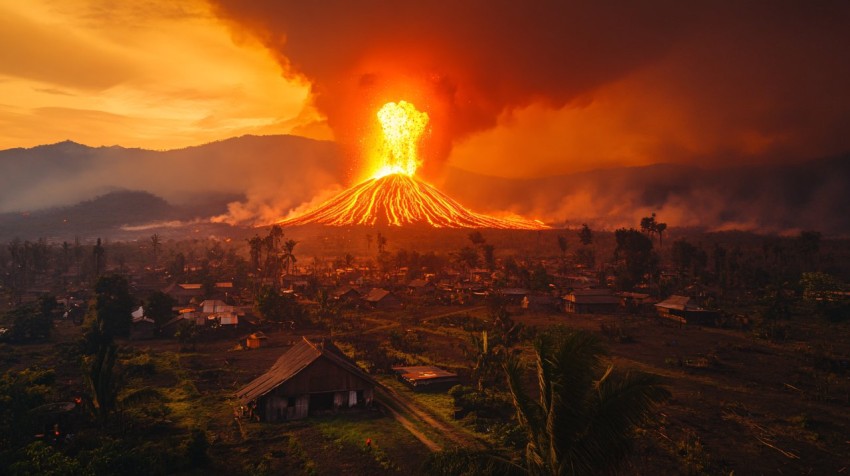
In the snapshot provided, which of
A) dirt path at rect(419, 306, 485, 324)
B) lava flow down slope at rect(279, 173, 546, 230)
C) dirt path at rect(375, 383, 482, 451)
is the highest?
lava flow down slope at rect(279, 173, 546, 230)

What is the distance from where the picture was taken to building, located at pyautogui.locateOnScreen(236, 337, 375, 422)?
2745 centimetres

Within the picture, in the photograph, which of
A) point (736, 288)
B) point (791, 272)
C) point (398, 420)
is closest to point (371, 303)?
point (398, 420)

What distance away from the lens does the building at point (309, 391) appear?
27453 mm

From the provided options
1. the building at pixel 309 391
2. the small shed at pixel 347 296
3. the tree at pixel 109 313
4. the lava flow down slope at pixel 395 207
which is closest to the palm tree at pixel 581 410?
the building at pixel 309 391

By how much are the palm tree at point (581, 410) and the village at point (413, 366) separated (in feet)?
2.31

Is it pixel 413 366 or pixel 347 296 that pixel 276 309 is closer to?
pixel 347 296

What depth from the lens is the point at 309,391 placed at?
28062 mm

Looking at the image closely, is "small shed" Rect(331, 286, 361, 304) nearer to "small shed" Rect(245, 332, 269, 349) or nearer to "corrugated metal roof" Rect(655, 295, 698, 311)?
"small shed" Rect(245, 332, 269, 349)

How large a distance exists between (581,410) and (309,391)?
67.5 ft

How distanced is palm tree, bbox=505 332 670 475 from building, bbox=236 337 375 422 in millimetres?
19703

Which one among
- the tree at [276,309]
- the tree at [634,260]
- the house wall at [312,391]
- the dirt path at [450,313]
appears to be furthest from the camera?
the tree at [634,260]

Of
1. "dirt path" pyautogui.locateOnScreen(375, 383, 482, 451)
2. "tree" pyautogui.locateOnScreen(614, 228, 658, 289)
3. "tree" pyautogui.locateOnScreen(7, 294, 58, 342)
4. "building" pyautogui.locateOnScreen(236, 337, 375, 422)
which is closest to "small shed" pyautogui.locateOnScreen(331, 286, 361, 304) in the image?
"tree" pyautogui.locateOnScreen(7, 294, 58, 342)

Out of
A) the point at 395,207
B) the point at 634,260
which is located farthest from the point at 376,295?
the point at 395,207

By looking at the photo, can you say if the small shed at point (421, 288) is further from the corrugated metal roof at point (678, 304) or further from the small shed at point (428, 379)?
the small shed at point (428, 379)
